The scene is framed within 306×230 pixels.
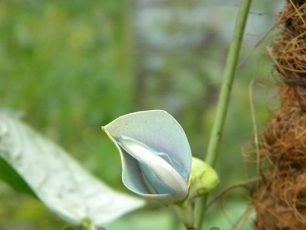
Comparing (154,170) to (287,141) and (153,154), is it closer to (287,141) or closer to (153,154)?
(153,154)

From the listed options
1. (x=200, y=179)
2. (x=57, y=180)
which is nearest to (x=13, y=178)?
(x=57, y=180)

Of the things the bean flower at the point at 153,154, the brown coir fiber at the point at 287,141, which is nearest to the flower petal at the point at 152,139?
the bean flower at the point at 153,154

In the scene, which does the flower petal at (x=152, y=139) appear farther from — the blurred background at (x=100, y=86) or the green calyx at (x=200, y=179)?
the blurred background at (x=100, y=86)

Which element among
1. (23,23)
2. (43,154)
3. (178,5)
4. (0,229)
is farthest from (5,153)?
(178,5)

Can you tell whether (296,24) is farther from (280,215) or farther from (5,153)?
(5,153)

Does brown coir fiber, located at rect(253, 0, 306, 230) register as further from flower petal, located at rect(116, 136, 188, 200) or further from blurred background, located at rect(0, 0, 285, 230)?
blurred background, located at rect(0, 0, 285, 230)

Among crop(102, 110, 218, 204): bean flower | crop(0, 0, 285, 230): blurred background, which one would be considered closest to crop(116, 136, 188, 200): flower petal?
crop(102, 110, 218, 204): bean flower
